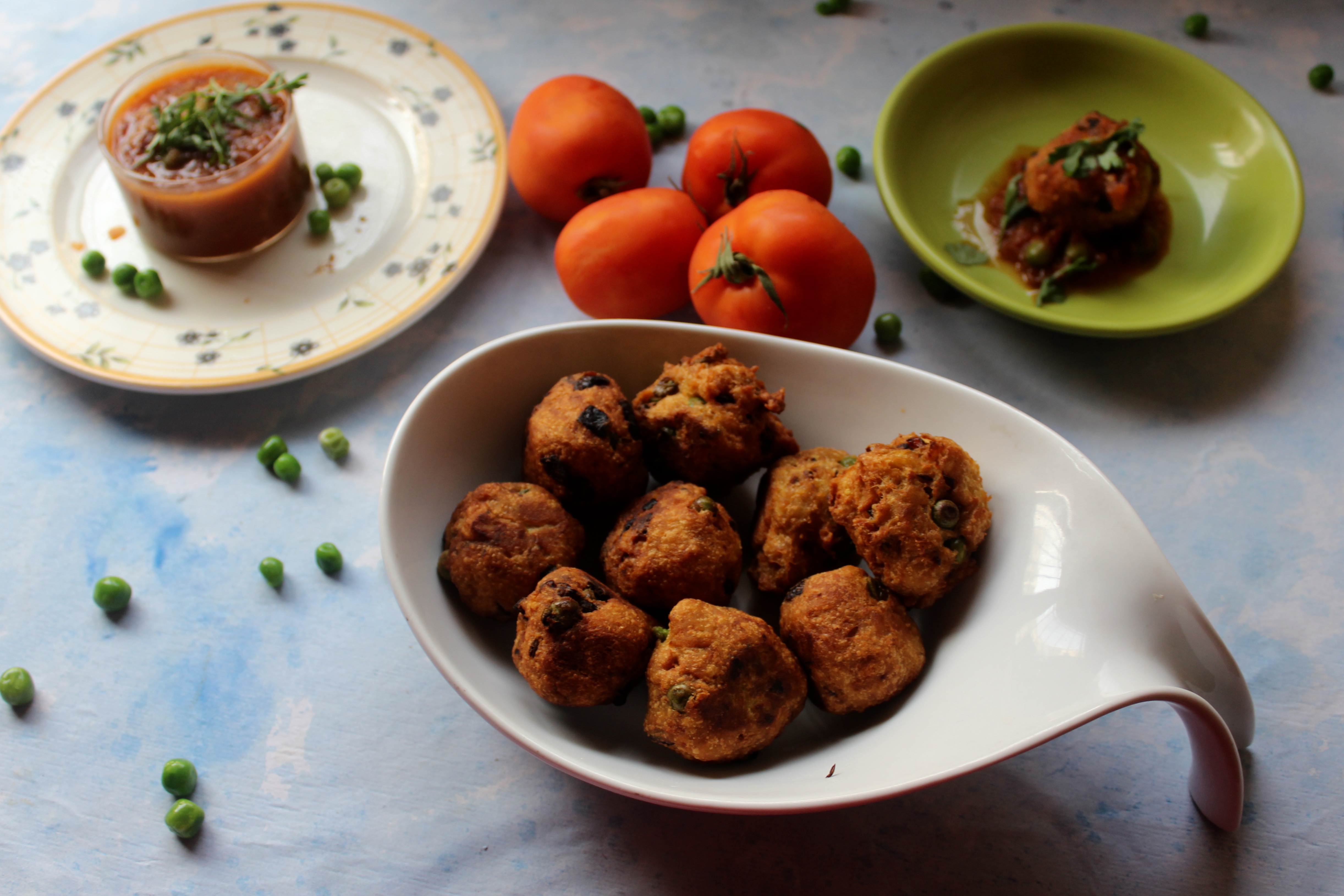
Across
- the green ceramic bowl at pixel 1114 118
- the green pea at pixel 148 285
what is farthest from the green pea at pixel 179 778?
the green ceramic bowl at pixel 1114 118

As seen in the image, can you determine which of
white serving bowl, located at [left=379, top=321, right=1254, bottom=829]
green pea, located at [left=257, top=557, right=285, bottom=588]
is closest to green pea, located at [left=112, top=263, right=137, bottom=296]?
green pea, located at [left=257, top=557, right=285, bottom=588]

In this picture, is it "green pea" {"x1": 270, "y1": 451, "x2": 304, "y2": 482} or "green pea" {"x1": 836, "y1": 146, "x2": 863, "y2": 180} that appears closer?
"green pea" {"x1": 270, "y1": 451, "x2": 304, "y2": 482}

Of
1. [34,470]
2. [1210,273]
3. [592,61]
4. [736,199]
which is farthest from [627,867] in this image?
[592,61]

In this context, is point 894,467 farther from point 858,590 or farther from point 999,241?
point 999,241

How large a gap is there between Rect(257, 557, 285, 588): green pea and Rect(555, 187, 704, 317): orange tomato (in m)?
1.03

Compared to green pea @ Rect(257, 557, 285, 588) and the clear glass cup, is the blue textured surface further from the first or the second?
the clear glass cup

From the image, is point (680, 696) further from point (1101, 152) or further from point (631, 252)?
point (1101, 152)

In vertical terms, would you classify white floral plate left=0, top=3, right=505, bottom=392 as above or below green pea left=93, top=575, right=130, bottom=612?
above

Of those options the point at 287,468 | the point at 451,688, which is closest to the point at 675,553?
the point at 451,688

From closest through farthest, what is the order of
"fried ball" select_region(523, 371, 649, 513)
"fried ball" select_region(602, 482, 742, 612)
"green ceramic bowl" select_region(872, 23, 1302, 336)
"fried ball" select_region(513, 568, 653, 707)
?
"fried ball" select_region(513, 568, 653, 707)
"fried ball" select_region(602, 482, 742, 612)
"fried ball" select_region(523, 371, 649, 513)
"green ceramic bowl" select_region(872, 23, 1302, 336)

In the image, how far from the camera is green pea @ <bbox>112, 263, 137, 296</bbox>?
273 cm

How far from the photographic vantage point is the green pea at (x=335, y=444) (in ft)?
8.31

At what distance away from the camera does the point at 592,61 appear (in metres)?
3.34

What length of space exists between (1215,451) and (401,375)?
226cm
